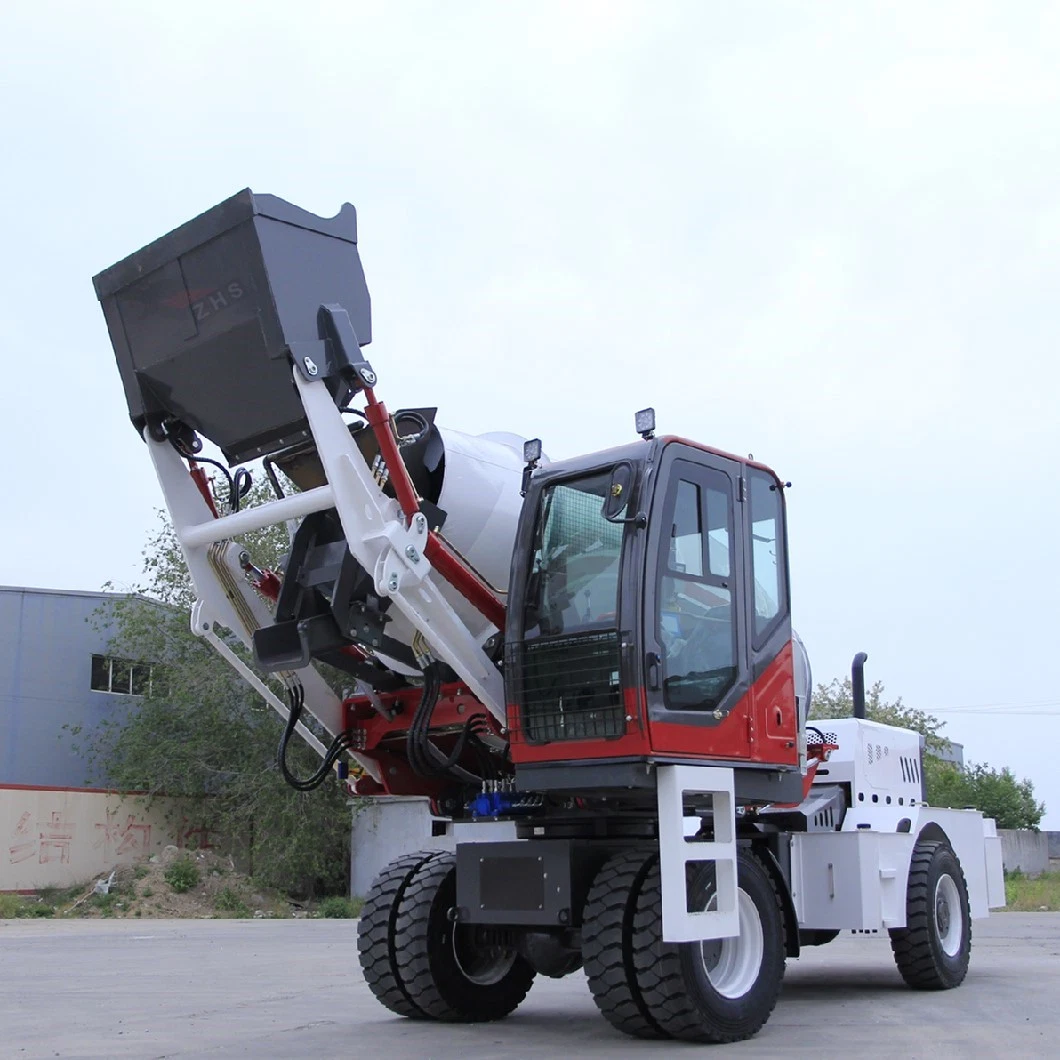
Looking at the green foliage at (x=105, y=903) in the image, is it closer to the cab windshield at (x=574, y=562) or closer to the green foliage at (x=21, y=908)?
the green foliage at (x=21, y=908)

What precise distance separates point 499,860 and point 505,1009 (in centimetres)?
151

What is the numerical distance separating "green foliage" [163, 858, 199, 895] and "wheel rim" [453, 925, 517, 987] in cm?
2093

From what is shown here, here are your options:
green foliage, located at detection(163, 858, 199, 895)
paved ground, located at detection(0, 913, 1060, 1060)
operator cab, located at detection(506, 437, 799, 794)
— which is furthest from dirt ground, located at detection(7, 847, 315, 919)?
operator cab, located at detection(506, 437, 799, 794)

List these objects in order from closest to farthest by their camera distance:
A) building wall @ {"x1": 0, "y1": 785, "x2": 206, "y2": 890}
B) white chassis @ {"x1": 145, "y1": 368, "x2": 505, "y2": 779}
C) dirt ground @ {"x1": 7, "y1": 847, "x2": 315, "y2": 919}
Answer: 1. white chassis @ {"x1": 145, "y1": 368, "x2": 505, "y2": 779}
2. dirt ground @ {"x1": 7, "y1": 847, "x2": 315, "y2": 919}
3. building wall @ {"x1": 0, "y1": 785, "x2": 206, "y2": 890}

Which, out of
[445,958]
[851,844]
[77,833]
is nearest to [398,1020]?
[445,958]

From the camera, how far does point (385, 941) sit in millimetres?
8273

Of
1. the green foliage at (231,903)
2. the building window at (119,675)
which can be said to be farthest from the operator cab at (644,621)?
the building window at (119,675)

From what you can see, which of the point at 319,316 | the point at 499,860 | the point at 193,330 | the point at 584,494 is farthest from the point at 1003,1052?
the point at 193,330

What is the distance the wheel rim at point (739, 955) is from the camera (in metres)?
7.27

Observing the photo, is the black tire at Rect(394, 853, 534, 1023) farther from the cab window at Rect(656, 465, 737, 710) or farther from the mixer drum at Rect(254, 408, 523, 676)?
the cab window at Rect(656, 465, 737, 710)

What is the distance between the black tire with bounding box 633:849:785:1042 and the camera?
6.79 m

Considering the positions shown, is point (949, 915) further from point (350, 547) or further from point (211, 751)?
point (211, 751)

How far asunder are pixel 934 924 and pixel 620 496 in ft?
14.9

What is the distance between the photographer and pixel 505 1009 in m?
8.55
